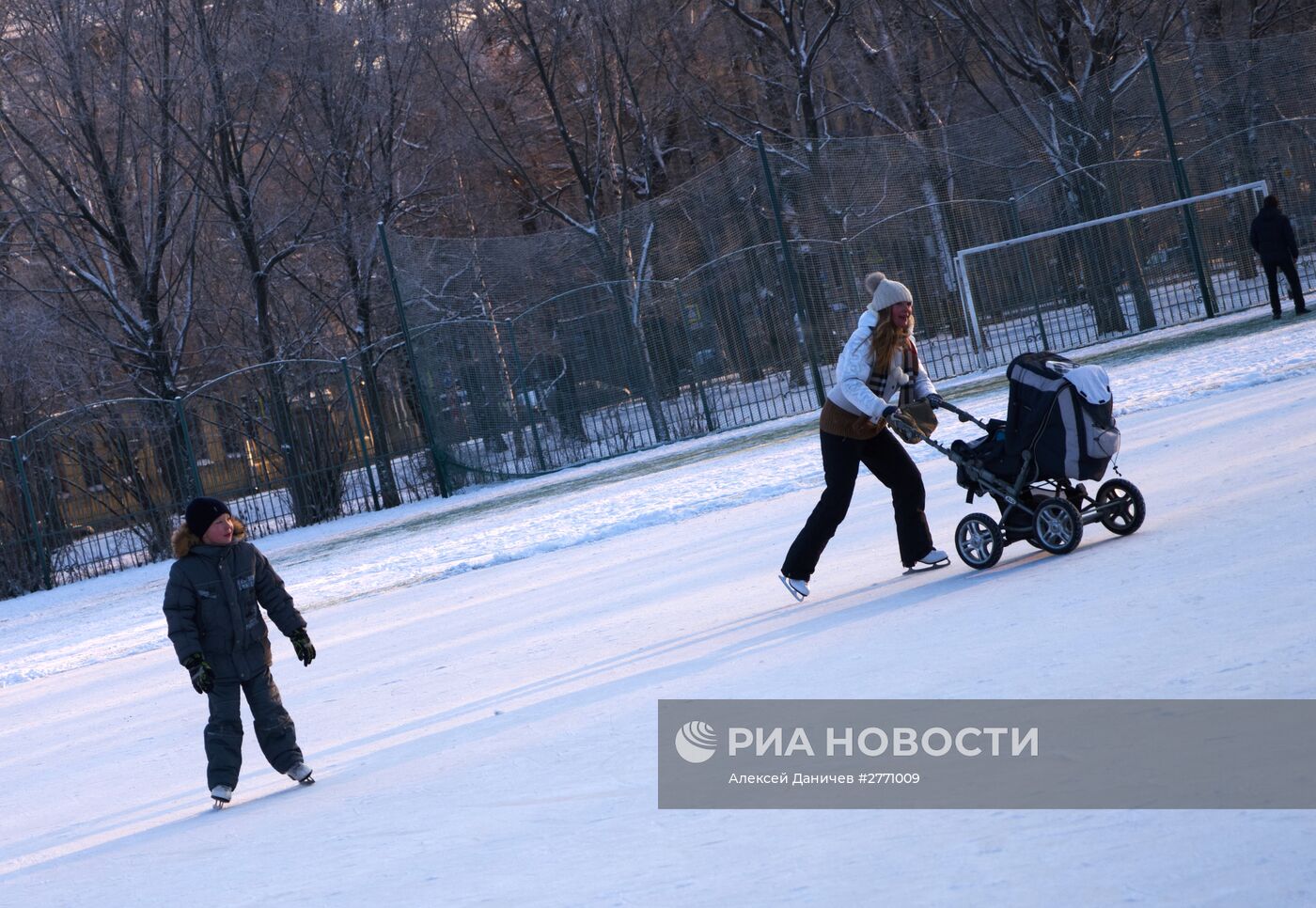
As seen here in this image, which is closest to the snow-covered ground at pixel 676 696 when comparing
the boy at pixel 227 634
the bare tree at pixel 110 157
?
the boy at pixel 227 634

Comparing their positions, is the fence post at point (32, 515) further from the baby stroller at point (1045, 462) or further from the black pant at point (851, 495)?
the baby stroller at point (1045, 462)

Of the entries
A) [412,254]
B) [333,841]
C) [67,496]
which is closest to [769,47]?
[412,254]

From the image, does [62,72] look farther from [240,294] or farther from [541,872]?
[541,872]

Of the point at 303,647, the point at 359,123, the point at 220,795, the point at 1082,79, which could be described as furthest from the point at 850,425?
the point at 359,123

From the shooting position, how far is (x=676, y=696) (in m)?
5.91

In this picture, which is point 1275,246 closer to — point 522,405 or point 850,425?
point 522,405

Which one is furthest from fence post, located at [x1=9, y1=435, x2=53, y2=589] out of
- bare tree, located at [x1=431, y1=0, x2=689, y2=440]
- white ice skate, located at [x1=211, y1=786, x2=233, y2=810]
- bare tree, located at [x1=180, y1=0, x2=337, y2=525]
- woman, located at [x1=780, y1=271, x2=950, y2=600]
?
white ice skate, located at [x1=211, y1=786, x2=233, y2=810]

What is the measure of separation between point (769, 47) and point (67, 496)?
16135 mm

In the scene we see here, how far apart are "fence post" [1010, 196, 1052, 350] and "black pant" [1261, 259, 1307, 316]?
336 cm

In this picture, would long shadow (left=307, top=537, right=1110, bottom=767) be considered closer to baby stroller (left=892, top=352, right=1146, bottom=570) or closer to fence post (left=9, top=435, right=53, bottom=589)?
baby stroller (left=892, top=352, right=1146, bottom=570)

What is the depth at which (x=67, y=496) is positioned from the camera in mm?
→ 21766

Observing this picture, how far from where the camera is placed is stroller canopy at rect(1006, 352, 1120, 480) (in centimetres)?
714

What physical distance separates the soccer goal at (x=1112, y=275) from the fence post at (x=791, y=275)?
2605 mm

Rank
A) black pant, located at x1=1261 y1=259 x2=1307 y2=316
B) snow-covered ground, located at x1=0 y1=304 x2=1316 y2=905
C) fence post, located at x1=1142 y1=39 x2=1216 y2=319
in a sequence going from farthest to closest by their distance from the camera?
fence post, located at x1=1142 y1=39 x2=1216 y2=319
black pant, located at x1=1261 y1=259 x2=1307 y2=316
snow-covered ground, located at x1=0 y1=304 x2=1316 y2=905
